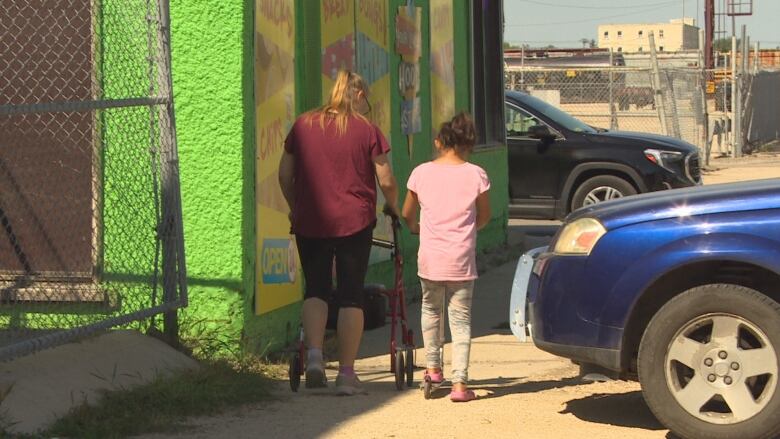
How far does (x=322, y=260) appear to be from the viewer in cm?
767

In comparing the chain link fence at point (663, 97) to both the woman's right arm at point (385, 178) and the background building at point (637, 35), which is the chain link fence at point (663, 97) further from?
the background building at point (637, 35)

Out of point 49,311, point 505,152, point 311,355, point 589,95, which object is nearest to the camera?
point 311,355

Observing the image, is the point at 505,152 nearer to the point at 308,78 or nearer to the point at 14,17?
the point at 308,78

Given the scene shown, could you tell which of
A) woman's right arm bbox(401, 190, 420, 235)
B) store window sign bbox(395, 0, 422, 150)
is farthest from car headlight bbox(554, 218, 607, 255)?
store window sign bbox(395, 0, 422, 150)

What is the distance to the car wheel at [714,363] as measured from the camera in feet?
20.6

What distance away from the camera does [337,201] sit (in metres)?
7.52

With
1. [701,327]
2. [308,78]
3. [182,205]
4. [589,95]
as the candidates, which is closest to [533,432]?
[701,327]

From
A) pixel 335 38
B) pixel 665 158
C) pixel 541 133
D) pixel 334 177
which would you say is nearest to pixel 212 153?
pixel 334 177

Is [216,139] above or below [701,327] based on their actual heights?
above

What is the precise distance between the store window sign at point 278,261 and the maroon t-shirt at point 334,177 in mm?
1079

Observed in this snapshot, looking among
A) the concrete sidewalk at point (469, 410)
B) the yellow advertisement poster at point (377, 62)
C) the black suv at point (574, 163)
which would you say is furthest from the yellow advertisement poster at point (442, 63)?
the concrete sidewalk at point (469, 410)

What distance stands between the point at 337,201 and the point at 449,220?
607mm

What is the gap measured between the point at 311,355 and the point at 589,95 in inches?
1255

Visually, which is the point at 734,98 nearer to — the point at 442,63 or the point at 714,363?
the point at 442,63
